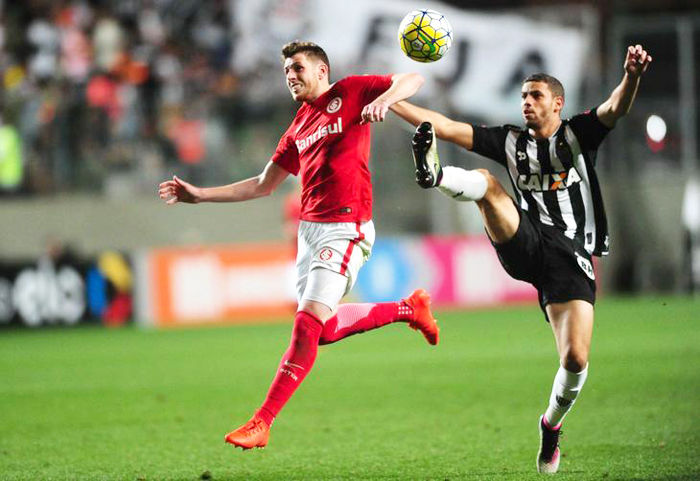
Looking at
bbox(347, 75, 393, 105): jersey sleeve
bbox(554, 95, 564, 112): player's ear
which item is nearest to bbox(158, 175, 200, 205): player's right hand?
bbox(347, 75, 393, 105): jersey sleeve

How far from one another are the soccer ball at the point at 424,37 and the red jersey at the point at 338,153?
0.24m

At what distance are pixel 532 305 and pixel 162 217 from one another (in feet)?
22.0

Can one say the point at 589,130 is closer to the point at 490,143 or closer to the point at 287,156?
the point at 490,143

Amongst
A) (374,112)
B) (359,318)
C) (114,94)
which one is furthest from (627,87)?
Answer: (114,94)

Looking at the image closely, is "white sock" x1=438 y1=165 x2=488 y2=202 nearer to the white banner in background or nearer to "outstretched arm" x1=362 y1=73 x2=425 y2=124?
"outstretched arm" x1=362 y1=73 x2=425 y2=124

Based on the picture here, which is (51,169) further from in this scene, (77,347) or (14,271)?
(77,347)

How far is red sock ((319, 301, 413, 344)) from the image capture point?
6711 millimetres

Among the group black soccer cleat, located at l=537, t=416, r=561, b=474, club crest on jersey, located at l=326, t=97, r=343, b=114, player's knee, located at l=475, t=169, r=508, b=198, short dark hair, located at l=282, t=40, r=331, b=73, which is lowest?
black soccer cleat, located at l=537, t=416, r=561, b=474

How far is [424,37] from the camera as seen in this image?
6273 millimetres

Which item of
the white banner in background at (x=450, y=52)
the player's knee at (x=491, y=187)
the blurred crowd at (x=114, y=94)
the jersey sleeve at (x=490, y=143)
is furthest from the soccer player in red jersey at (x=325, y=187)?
the white banner in background at (x=450, y=52)

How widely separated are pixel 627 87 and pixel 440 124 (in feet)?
3.50

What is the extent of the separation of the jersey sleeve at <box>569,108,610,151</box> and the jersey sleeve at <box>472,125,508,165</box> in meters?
0.41

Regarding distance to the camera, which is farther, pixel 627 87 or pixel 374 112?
pixel 627 87

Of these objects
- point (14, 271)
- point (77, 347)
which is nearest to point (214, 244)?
point (14, 271)
